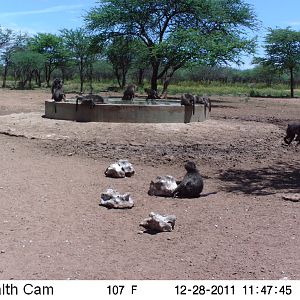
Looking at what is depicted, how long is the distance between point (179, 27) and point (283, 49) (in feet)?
57.9

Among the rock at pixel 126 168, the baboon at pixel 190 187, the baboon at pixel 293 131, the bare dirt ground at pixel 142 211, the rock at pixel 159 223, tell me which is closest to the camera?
the bare dirt ground at pixel 142 211

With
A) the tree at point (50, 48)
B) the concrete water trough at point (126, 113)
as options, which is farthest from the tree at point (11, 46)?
the concrete water trough at point (126, 113)

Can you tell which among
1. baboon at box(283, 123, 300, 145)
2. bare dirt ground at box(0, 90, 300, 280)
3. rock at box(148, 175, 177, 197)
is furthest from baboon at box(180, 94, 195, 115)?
rock at box(148, 175, 177, 197)

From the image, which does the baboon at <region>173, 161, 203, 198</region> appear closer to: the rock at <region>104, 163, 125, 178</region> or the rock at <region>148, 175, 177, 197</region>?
the rock at <region>148, 175, 177, 197</region>

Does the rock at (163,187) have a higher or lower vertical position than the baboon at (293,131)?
lower

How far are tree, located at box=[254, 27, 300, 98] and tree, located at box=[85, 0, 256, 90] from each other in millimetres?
13310

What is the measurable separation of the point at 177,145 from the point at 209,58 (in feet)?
47.5

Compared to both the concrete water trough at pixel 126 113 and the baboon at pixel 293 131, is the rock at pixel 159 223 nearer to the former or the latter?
the baboon at pixel 293 131

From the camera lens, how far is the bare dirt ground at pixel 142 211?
4797mm

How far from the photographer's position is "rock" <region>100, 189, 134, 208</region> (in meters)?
6.89

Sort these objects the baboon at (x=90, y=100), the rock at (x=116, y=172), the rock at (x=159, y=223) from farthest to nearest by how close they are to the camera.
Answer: the baboon at (x=90, y=100) < the rock at (x=116, y=172) < the rock at (x=159, y=223)

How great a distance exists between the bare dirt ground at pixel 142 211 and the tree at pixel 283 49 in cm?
3174

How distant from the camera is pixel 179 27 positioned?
2812 centimetres

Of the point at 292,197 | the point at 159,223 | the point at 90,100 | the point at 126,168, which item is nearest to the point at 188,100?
the point at 90,100
